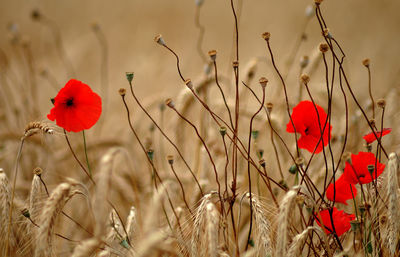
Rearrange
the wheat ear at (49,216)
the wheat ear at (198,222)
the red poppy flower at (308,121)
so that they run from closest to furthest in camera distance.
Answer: the wheat ear at (49,216), the wheat ear at (198,222), the red poppy flower at (308,121)

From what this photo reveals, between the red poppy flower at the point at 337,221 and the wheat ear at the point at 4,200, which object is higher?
the wheat ear at the point at 4,200

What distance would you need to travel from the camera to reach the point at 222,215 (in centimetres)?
94

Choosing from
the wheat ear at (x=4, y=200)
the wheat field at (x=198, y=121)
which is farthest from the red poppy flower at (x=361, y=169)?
the wheat ear at (x=4, y=200)

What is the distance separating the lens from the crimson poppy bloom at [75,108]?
0.89 meters

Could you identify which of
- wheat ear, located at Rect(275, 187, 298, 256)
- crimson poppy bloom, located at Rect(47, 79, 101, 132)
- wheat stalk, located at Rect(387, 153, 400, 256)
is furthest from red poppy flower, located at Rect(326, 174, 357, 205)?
crimson poppy bloom, located at Rect(47, 79, 101, 132)

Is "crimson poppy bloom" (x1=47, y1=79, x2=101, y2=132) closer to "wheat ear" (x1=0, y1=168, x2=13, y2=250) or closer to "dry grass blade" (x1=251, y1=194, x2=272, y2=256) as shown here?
"wheat ear" (x1=0, y1=168, x2=13, y2=250)

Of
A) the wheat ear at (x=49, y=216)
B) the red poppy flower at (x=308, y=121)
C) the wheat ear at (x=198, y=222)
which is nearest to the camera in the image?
the wheat ear at (x=49, y=216)

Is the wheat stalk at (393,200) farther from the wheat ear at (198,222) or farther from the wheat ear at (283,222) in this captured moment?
the wheat ear at (198,222)

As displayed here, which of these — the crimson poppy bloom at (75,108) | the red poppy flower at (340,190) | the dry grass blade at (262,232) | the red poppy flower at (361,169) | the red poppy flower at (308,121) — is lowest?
the dry grass blade at (262,232)

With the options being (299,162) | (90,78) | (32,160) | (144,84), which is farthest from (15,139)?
(90,78)

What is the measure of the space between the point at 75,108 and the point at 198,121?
211cm

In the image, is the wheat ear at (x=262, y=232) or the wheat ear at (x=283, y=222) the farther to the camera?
the wheat ear at (x=262, y=232)

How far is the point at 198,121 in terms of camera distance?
3.00 metres

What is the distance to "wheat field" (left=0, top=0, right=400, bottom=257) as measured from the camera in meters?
0.89
